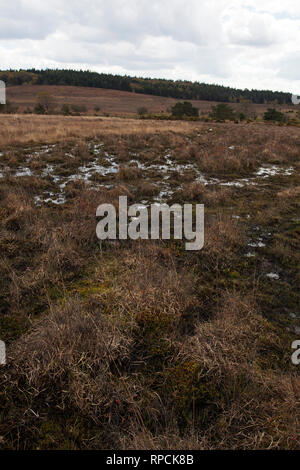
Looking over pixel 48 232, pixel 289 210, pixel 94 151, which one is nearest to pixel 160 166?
pixel 94 151

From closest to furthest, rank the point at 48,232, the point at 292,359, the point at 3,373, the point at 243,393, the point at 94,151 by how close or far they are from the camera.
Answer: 1. the point at 243,393
2. the point at 3,373
3. the point at 292,359
4. the point at 48,232
5. the point at 94,151

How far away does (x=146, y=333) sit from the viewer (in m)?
3.10

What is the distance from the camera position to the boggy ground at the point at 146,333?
2.20 metres

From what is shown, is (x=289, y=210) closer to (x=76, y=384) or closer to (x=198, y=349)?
(x=198, y=349)

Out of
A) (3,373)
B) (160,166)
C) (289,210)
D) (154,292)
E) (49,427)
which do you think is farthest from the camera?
(160,166)

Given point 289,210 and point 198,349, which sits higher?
point 289,210

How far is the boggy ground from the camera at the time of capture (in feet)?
7.22

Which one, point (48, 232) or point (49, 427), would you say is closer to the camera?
point (49, 427)

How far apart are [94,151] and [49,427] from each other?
12413 millimetres

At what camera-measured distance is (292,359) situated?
2930mm

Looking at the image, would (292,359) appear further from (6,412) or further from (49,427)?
(6,412)

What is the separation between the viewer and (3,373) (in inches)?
102

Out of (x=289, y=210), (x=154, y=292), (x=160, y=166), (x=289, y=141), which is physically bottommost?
(x=154, y=292)
